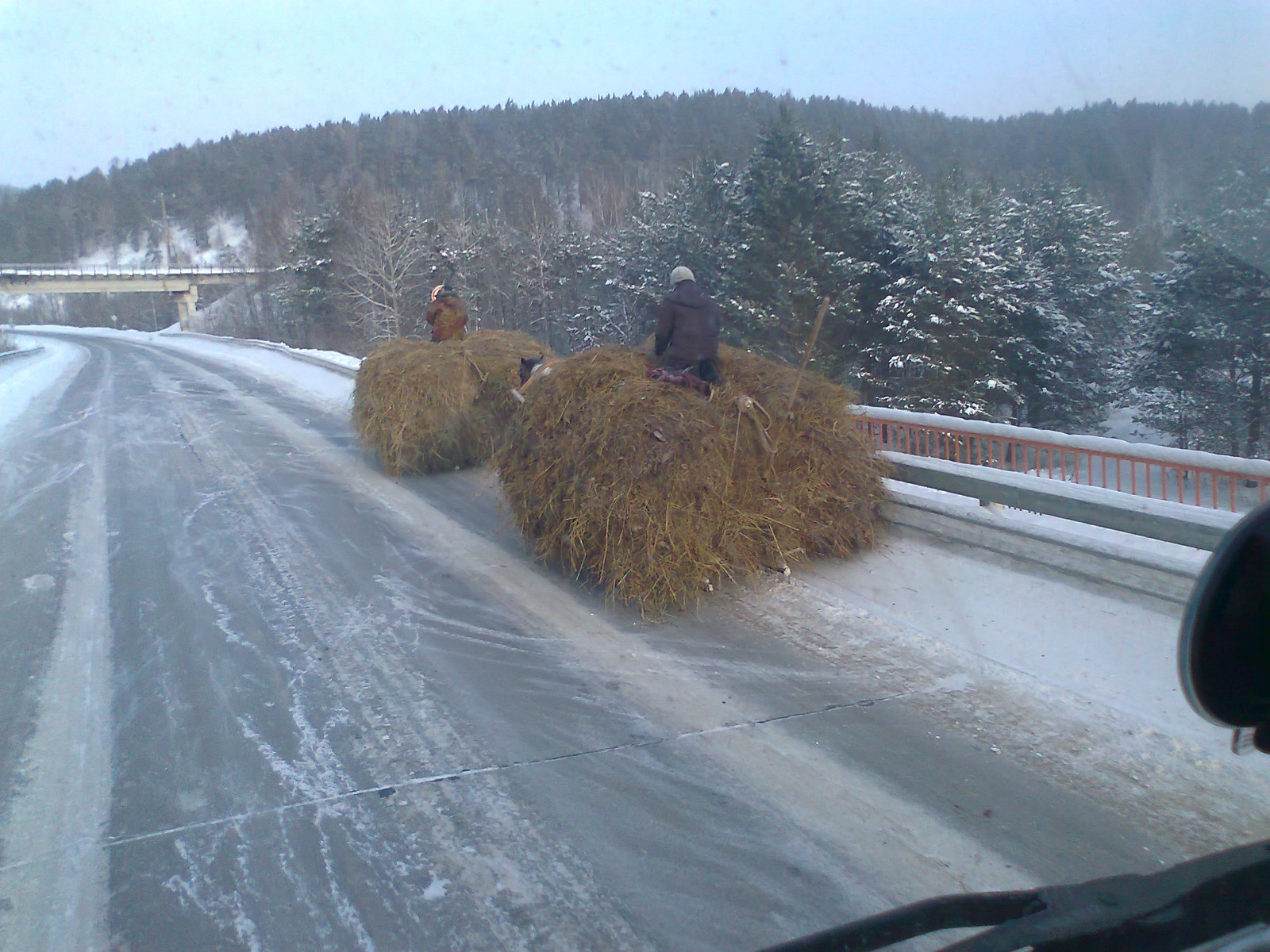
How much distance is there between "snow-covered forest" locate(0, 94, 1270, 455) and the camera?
20.4m

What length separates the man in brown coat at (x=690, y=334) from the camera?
23.8 feet

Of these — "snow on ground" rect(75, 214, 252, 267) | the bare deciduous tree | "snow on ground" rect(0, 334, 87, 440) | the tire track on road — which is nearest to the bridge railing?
"snow on ground" rect(75, 214, 252, 267)

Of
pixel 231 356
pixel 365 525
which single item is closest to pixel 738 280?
pixel 231 356

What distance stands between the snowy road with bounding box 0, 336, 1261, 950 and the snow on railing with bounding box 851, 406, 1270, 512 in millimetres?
2120

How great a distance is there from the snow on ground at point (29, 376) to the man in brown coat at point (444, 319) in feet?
27.4

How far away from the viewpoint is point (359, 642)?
19.7 ft

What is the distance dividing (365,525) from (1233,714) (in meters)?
7.85

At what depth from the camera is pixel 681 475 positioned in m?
6.39

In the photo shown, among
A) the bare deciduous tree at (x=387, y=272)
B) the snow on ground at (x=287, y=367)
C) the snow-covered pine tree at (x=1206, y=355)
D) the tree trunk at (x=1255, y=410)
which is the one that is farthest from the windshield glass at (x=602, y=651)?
the bare deciduous tree at (x=387, y=272)

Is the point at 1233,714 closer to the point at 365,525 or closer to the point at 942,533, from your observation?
the point at 942,533

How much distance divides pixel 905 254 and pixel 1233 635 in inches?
1201

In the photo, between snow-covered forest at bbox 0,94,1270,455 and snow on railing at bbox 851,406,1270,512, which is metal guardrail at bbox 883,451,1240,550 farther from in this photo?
snow-covered forest at bbox 0,94,1270,455

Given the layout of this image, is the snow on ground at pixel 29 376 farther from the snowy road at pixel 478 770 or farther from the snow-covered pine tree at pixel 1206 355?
the snow-covered pine tree at pixel 1206 355

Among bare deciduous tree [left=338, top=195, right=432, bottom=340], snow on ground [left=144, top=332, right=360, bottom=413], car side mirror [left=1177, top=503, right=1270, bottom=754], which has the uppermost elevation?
bare deciduous tree [left=338, top=195, right=432, bottom=340]
